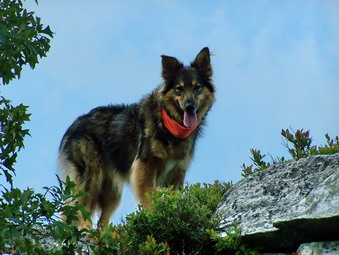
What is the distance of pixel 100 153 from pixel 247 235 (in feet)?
16.2

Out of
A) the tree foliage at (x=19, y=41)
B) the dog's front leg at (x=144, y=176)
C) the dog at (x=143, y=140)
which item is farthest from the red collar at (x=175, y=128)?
the tree foliage at (x=19, y=41)

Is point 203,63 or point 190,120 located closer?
point 190,120

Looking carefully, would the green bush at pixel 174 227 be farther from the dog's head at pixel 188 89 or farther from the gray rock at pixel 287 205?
the dog's head at pixel 188 89

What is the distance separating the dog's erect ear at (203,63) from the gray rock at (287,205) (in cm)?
314

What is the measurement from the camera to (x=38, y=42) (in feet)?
18.0

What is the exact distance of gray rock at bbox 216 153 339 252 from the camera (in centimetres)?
654

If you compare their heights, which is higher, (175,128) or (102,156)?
(102,156)

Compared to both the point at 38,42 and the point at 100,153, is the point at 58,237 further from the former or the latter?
the point at 100,153

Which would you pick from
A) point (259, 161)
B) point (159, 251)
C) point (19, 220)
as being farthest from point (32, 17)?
point (259, 161)

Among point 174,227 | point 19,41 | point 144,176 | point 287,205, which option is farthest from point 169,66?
point 19,41

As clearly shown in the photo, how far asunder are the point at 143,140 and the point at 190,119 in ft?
2.99

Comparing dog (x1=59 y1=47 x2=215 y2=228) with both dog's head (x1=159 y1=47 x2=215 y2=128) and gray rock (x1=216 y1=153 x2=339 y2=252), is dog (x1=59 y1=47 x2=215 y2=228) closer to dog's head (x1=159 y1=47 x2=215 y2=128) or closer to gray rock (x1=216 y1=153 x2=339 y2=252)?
dog's head (x1=159 y1=47 x2=215 y2=128)

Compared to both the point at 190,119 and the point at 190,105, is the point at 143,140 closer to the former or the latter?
the point at 190,119

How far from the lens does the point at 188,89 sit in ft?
34.0
